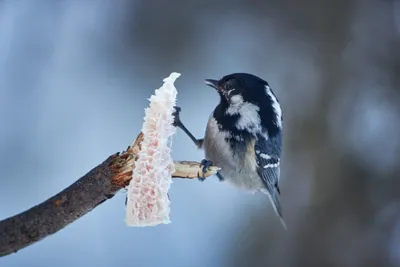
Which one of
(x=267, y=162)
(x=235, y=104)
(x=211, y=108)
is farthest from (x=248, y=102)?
(x=211, y=108)

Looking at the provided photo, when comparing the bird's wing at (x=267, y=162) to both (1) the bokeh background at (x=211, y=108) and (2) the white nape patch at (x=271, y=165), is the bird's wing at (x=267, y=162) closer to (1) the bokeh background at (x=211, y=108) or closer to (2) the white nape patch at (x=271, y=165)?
(2) the white nape patch at (x=271, y=165)

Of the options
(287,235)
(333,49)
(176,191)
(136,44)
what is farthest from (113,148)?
(333,49)

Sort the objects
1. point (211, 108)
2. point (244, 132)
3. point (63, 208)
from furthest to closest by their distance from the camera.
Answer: point (211, 108) < point (244, 132) < point (63, 208)

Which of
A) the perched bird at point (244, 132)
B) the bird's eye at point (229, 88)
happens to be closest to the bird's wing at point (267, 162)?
the perched bird at point (244, 132)

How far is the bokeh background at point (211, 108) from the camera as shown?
1745 mm

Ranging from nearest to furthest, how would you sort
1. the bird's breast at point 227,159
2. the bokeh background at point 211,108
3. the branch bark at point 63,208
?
the branch bark at point 63,208 → the bird's breast at point 227,159 → the bokeh background at point 211,108

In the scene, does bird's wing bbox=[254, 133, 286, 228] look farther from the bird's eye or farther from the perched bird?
the bird's eye

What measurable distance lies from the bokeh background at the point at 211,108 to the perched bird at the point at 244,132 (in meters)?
0.58

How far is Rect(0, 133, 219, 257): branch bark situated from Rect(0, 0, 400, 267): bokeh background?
1145mm

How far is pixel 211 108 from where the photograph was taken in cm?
177

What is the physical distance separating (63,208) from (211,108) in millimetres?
1285

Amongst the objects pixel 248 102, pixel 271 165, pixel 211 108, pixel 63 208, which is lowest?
pixel 63 208

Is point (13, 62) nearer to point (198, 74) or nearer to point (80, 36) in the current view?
point (80, 36)

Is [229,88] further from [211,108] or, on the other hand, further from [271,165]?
[211,108]
